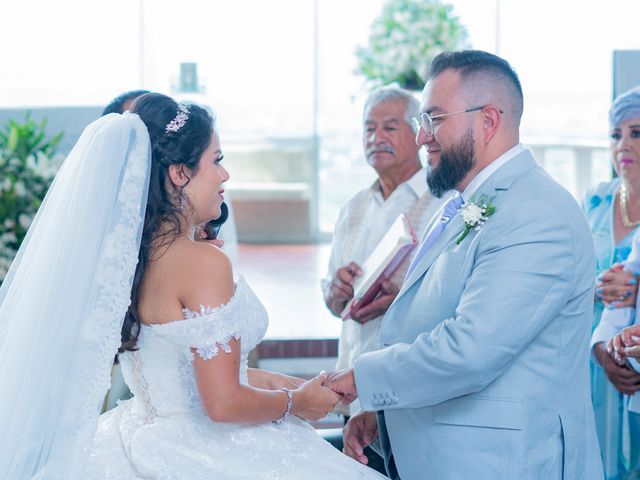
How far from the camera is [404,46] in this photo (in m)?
7.98

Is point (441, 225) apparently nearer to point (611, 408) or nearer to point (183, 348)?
point (183, 348)

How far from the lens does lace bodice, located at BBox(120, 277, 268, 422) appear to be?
2.06 m


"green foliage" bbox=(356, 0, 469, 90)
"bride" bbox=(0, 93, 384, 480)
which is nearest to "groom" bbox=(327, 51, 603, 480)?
"bride" bbox=(0, 93, 384, 480)

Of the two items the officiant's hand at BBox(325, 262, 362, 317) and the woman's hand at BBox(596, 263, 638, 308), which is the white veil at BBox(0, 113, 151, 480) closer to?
the officiant's hand at BBox(325, 262, 362, 317)

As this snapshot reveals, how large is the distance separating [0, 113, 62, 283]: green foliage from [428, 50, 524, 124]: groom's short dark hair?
2366 millimetres

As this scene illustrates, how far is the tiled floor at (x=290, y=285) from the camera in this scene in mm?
5238

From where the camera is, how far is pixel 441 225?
244 centimetres

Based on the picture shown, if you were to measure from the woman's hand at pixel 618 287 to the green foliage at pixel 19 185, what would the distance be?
2.42 metres

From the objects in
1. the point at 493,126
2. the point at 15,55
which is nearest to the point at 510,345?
the point at 493,126

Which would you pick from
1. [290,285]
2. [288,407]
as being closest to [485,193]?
[288,407]

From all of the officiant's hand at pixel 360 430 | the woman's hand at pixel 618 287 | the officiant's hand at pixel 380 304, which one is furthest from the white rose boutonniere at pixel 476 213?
the woman's hand at pixel 618 287

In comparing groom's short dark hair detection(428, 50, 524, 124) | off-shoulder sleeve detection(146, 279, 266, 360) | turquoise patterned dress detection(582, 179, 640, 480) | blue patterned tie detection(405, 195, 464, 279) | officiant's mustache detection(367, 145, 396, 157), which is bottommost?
turquoise patterned dress detection(582, 179, 640, 480)

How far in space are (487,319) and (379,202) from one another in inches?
55.9

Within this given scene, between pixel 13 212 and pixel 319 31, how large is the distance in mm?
5560
